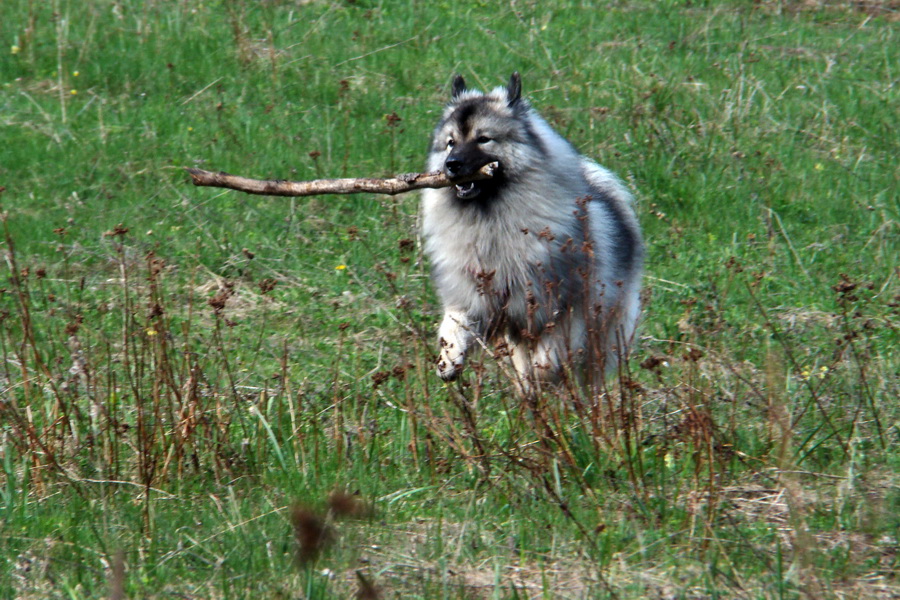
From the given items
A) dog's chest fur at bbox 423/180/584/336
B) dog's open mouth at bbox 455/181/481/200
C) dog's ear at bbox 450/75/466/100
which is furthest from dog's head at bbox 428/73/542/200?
dog's ear at bbox 450/75/466/100

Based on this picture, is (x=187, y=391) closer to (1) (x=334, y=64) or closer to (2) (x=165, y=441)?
(2) (x=165, y=441)

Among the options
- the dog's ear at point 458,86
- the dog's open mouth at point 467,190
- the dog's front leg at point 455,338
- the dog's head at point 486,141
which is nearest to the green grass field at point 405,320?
the dog's front leg at point 455,338

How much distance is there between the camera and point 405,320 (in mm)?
5598

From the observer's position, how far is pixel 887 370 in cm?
472

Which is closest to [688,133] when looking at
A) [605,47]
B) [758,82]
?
[758,82]

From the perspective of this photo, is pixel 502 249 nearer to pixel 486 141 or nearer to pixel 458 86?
pixel 486 141

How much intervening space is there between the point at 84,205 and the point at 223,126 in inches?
56.3

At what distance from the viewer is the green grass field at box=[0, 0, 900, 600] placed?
3.19 meters

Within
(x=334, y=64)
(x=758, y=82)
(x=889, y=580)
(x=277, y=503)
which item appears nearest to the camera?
(x=889, y=580)

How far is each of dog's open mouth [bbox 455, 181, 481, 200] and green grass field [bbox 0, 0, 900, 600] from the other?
0.46 m

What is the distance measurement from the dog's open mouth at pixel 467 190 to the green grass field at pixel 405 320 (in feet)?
1.51

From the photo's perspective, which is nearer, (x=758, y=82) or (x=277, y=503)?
(x=277, y=503)

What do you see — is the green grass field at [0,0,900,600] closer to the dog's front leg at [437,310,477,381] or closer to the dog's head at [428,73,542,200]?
the dog's front leg at [437,310,477,381]

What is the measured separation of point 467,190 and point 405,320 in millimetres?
859
